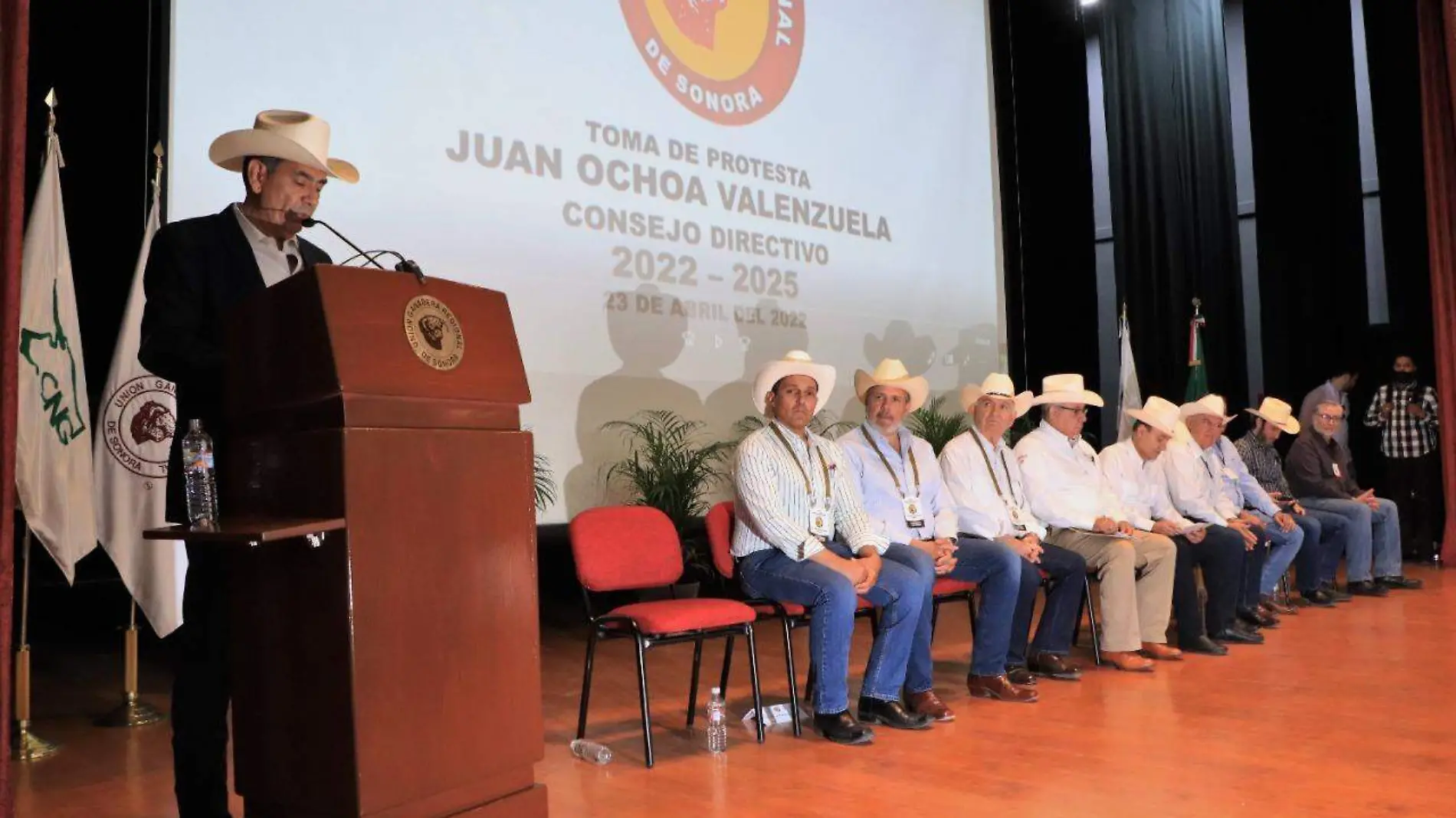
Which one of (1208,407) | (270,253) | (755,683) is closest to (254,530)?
(270,253)

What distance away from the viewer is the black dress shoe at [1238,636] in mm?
5086

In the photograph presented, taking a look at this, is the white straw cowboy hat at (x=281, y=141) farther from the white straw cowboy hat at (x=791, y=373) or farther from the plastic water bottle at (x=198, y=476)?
the white straw cowboy hat at (x=791, y=373)

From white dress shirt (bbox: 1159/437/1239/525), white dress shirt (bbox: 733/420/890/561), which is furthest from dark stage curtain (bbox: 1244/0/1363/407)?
white dress shirt (bbox: 733/420/890/561)

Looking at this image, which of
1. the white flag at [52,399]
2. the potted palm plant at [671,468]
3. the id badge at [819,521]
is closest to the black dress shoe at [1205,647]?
the id badge at [819,521]

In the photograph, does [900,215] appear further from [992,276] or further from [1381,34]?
[1381,34]

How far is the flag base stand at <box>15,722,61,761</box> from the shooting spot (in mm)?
3457

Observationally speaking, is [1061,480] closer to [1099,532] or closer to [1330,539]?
[1099,532]

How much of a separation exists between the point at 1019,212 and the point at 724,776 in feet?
19.6

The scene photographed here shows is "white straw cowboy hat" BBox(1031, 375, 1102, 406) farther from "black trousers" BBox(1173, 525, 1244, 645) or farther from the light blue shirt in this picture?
the light blue shirt

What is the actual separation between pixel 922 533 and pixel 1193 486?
6.06 feet

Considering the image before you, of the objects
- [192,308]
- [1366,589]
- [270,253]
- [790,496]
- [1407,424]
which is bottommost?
[1366,589]

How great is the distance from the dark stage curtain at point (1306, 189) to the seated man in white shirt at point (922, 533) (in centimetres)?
605

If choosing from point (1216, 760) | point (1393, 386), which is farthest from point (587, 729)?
point (1393, 386)

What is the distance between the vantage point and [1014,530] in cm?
467
